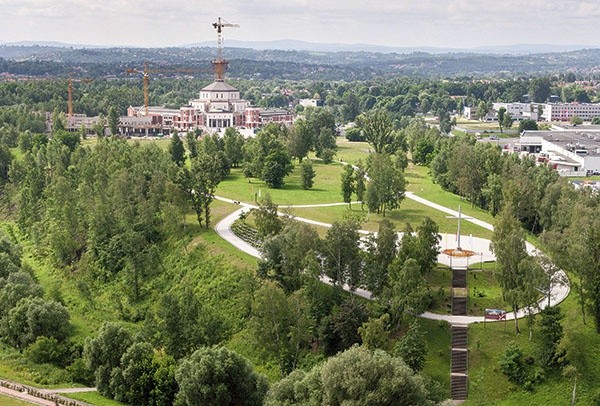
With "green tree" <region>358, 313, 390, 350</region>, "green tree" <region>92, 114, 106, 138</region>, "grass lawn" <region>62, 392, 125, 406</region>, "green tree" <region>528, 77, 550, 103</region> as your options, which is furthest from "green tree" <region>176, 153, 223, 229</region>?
"green tree" <region>528, 77, 550, 103</region>

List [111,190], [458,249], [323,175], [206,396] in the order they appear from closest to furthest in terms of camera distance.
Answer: [206,396] < [458,249] < [111,190] < [323,175]

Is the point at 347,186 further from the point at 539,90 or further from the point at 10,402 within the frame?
the point at 539,90

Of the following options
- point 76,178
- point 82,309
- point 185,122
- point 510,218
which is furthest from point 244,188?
point 185,122

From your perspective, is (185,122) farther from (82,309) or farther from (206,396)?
(206,396)

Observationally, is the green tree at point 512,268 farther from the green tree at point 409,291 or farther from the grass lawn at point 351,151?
the grass lawn at point 351,151

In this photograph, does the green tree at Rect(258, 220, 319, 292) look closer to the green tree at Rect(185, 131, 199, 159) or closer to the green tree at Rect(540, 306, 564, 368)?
the green tree at Rect(540, 306, 564, 368)

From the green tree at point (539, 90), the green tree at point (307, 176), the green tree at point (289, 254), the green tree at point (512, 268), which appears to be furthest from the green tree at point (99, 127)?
the green tree at point (539, 90)
